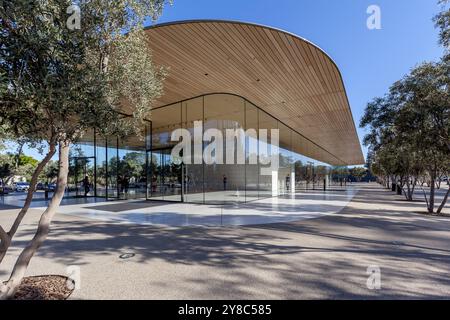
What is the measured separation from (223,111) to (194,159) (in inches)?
136

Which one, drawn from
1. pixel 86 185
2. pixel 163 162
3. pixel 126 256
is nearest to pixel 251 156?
pixel 163 162

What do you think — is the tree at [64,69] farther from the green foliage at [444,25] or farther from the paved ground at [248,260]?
the green foliage at [444,25]

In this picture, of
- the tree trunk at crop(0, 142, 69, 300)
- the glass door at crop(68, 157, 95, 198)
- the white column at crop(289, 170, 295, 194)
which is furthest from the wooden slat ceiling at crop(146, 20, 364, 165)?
the white column at crop(289, 170, 295, 194)

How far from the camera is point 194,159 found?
14.9m

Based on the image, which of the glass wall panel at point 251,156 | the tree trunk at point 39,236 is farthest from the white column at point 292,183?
the tree trunk at point 39,236

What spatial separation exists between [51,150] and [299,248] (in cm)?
498

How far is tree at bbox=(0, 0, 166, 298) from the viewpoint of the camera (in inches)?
101

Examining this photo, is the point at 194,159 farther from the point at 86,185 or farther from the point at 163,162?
the point at 86,185

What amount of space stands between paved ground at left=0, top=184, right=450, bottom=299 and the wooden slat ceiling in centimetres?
595

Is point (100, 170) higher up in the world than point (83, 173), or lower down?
higher up

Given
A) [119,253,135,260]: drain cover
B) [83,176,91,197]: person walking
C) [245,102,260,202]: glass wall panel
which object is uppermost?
[245,102,260,202]: glass wall panel

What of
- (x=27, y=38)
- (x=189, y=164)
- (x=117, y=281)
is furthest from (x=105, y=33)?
(x=189, y=164)

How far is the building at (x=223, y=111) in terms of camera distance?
313 inches

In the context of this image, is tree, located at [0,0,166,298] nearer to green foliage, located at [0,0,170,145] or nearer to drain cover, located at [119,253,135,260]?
green foliage, located at [0,0,170,145]
